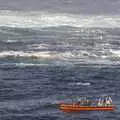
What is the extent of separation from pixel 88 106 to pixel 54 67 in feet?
89.7

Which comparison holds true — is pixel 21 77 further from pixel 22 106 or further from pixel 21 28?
pixel 21 28

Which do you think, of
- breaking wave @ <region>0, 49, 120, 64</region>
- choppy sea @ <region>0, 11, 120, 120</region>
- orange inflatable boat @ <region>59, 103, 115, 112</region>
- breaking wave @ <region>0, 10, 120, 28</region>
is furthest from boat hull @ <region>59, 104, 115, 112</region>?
breaking wave @ <region>0, 10, 120, 28</region>

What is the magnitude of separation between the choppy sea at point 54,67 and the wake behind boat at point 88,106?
3.11ft

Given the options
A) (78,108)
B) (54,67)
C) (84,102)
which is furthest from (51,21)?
(78,108)

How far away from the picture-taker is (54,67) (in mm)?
119938

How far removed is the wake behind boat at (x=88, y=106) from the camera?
305 feet

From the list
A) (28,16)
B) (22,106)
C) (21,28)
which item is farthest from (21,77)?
(28,16)

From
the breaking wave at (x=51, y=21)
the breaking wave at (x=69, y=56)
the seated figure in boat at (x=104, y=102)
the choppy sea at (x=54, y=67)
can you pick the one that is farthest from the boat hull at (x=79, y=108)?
the breaking wave at (x=51, y=21)

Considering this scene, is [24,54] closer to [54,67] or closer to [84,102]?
[54,67]

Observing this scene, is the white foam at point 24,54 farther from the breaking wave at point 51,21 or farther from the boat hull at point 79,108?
the breaking wave at point 51,21

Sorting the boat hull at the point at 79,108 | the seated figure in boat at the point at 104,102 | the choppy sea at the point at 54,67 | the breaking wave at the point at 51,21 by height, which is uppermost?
the breaking wave at the point at 51,21

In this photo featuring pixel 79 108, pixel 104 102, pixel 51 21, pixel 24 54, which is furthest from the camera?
pixel 51 21

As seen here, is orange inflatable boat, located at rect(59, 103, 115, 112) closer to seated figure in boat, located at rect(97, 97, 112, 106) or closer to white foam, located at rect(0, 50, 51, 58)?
seated figure in boat, located at rect(97, 97, 112, 106)

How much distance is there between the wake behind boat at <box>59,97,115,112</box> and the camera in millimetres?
92994
